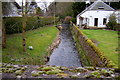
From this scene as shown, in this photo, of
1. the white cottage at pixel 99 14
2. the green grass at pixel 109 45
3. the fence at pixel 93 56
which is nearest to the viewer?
the fence at pixel 93 56

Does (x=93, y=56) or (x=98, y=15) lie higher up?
(x=98, y=15)

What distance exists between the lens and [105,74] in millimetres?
3119

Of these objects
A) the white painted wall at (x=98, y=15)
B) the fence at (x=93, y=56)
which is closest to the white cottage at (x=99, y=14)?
the white painted wall at (x=98, y=15)

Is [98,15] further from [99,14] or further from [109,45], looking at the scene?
[109,45]

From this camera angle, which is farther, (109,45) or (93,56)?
(109,45)

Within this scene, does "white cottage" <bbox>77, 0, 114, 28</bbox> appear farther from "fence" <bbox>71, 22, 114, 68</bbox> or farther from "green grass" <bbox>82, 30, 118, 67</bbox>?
"fence" <bbox>71, 22, 114, 68</bbox>

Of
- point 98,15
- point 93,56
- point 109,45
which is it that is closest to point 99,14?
point 98,15

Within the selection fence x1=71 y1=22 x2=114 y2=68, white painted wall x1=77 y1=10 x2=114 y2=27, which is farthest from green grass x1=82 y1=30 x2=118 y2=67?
white painted wall x1=77 y1=10 x2=114 y2=27

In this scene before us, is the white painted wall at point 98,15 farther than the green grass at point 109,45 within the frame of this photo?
Yes

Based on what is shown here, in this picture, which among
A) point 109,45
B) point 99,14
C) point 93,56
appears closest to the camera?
point 93,56

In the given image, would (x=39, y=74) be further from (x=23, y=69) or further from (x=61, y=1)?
(x=61, y=1)

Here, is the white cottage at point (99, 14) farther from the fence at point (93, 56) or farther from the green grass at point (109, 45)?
the fence at point (93, 56)

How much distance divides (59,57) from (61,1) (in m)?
42.9

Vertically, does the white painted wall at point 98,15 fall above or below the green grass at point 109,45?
above
